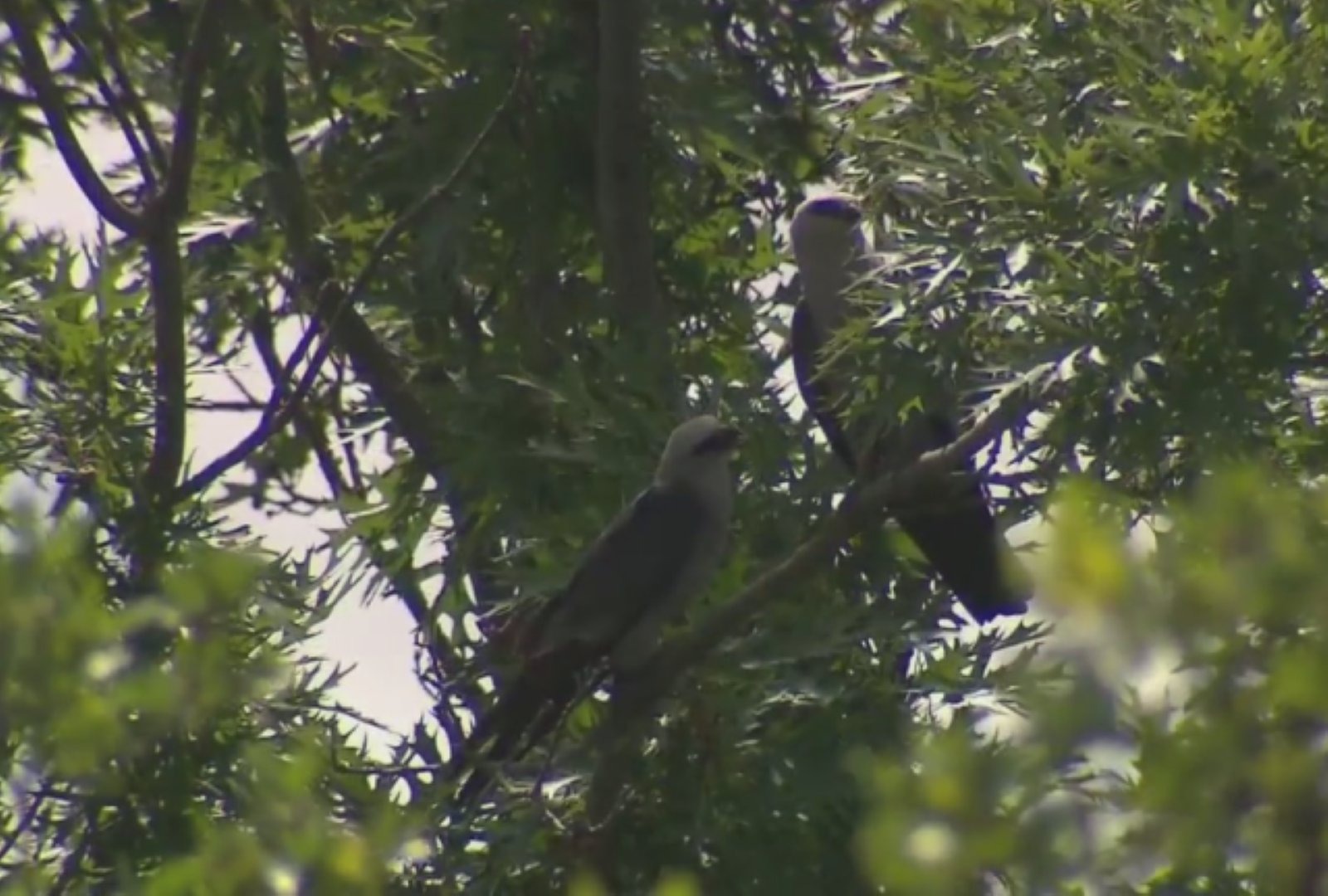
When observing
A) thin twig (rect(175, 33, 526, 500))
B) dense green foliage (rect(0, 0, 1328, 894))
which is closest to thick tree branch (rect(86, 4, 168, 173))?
dense green foliage (rect(0, 0, 1328, 894))

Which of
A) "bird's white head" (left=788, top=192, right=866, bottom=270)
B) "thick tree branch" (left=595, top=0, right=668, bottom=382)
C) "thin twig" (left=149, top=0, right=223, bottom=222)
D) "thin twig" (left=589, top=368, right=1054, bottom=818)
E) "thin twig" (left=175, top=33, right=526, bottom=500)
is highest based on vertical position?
"bird's white head" (left=788, top=192, right=866, bottom=270)

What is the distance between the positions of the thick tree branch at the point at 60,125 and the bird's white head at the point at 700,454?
110cm

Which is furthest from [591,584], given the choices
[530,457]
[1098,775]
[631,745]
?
[1098,775]

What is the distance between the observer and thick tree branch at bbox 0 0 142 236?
4516mm

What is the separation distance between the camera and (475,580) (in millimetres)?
5305

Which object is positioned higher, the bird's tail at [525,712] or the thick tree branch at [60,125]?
the thick tree branch at [60,125]

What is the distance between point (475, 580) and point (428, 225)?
81 centimetres

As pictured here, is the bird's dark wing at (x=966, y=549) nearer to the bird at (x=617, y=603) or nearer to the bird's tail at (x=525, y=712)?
the bird at (x=617, y=603)

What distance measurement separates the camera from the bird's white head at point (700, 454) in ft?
14.3

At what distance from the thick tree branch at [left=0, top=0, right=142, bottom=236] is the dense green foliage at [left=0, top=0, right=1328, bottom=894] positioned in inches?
0.5

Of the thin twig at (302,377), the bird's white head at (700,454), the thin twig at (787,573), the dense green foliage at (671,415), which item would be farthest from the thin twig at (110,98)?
the thin twig at (787,573)

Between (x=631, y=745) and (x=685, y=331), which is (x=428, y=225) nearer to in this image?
(x=685, y=331)

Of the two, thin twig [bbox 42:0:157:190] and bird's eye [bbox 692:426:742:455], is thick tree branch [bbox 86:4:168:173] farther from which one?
bird's eye [bbox 692:426:742:455]

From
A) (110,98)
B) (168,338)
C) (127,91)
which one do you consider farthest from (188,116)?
(127,91)
